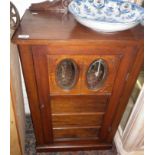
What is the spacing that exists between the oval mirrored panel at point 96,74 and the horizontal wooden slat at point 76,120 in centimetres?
25

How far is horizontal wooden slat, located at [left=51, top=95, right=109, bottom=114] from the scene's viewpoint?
3.35 ft

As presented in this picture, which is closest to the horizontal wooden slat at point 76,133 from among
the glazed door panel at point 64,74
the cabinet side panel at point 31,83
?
the cabinet side panel at point 31,83

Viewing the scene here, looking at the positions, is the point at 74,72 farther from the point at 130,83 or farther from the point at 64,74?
the point at 130,83

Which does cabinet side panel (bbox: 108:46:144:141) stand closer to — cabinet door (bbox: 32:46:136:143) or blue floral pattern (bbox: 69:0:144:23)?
cabinet door (bbox: 32:46:136:143)

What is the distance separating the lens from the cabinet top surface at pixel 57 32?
0.76 metres

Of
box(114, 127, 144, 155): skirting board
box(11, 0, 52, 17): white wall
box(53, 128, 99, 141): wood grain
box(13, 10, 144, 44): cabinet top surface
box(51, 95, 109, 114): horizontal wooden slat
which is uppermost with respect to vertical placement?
box(11, 0, 52, 17): white wall

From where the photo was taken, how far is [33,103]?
3.35 ft

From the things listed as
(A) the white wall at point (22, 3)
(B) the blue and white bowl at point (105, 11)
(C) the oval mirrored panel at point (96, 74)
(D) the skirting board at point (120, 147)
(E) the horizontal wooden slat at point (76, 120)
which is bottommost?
(D) the skirting board at point (120, 147)

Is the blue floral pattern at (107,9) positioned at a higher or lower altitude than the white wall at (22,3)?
higher

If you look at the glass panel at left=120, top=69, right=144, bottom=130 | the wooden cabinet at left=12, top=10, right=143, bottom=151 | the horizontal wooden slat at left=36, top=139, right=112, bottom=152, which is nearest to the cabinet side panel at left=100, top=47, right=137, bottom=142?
the wooden cabinet at left=12, top=10, right=143, bottom=151

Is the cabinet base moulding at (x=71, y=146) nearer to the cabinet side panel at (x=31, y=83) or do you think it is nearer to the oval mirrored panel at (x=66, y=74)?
the cabinet side panel at (x=31, y=83)
